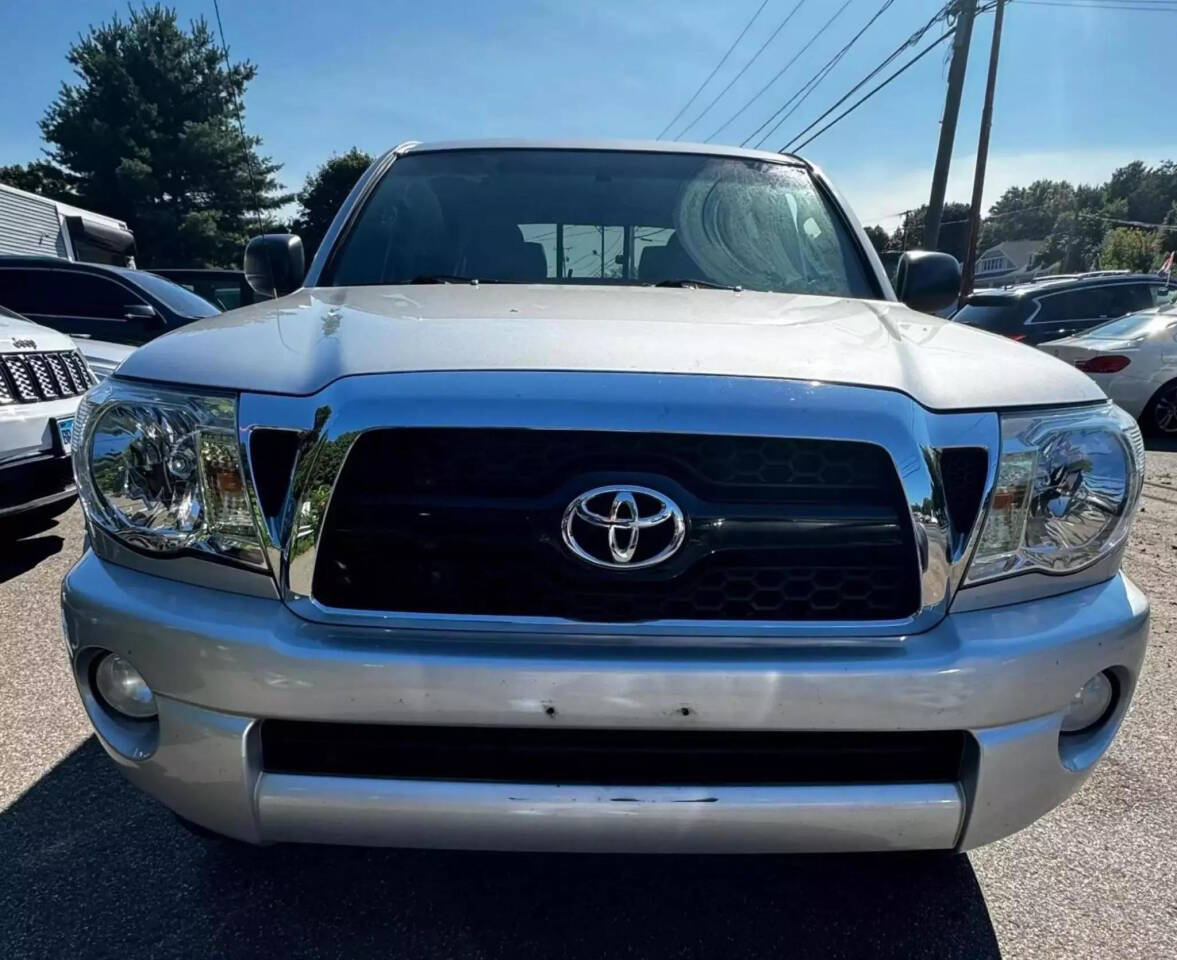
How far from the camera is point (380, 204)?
287cm

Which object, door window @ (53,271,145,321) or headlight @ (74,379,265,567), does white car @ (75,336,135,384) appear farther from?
headlight @ (74,379,265,567)

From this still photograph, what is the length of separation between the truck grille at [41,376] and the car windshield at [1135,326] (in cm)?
960

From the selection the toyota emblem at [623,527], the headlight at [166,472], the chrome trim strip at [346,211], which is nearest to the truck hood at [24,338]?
→ the chrome trim strip at [346,211]

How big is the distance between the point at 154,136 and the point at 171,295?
32.6 metres

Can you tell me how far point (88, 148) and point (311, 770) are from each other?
41444mm

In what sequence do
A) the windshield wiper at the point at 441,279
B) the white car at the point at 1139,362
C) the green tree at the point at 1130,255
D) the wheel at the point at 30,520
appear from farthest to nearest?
the green tree at the point at 1130,255
the white car at the point at 1139,362
the wheel at the point at 30,520
the windshield wiper at the point at 441,279

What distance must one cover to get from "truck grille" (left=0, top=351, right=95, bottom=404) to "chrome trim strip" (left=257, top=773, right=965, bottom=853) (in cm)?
372

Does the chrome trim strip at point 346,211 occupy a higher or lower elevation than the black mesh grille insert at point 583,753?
higher

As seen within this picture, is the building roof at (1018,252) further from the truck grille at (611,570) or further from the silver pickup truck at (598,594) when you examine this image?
the truck grille at (611,570)

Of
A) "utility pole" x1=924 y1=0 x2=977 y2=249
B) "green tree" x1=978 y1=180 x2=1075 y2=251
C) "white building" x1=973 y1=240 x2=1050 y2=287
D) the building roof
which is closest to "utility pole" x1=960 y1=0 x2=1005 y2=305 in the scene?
"utility pole" x1=924 y1=0 x2=977 y2=249

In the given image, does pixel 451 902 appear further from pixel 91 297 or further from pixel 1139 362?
pixel 1139 362

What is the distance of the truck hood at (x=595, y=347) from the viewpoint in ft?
5.09

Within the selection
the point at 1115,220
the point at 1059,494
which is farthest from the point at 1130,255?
the point at 1059,494

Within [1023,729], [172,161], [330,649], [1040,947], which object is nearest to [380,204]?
[330,649]
